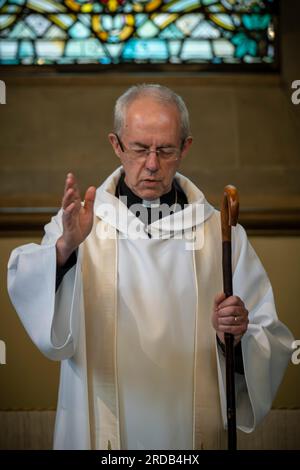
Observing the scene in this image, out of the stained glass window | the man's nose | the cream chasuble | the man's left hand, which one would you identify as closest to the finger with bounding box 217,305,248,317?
the man's left hand

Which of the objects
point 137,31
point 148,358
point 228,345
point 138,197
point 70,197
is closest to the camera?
point 70,197

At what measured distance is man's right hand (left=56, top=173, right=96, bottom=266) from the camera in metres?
4.07

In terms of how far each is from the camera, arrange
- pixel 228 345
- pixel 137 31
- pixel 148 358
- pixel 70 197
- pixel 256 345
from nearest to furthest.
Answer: pixel 70 197 < pixel 228 345 < pixel 256 345 < pixel 148 358 < pixel 137 31

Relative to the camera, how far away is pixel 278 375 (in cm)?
467

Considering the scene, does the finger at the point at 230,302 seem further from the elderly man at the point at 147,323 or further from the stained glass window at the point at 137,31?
the stained glass window at the point at 137,31

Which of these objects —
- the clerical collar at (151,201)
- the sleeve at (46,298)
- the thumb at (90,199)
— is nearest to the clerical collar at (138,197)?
the clerical collar at (151,201)

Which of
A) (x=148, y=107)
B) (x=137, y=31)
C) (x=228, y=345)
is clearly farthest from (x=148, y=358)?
(x=137, y=31)

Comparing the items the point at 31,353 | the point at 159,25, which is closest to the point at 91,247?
the point at 31,353

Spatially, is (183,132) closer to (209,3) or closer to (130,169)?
(130,169)

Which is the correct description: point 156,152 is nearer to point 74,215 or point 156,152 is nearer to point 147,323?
point 74,215

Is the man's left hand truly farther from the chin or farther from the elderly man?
the chin

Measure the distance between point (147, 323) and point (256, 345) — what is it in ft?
1.57

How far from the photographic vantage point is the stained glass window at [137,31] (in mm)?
6969

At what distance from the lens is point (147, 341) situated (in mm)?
4625
